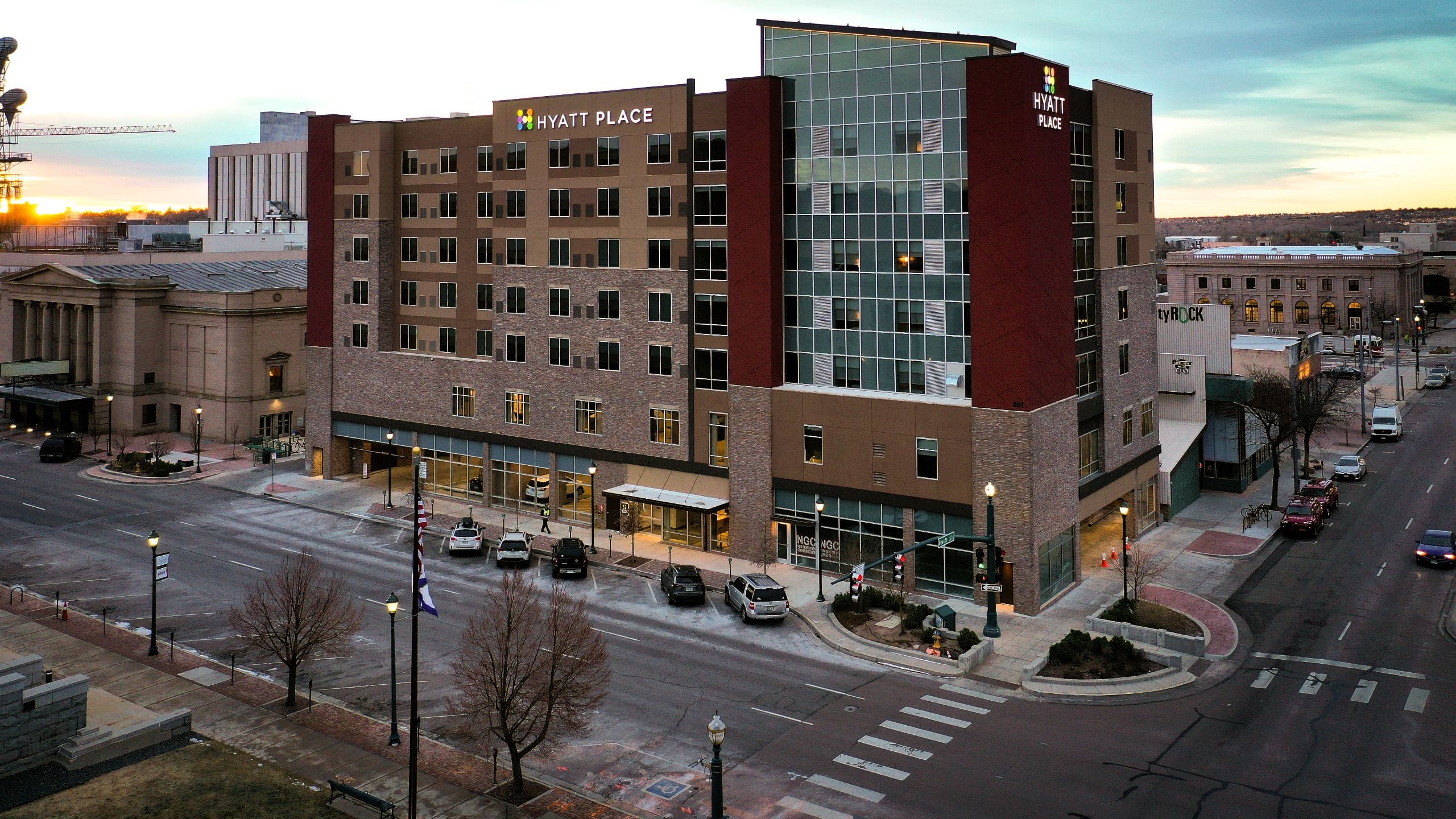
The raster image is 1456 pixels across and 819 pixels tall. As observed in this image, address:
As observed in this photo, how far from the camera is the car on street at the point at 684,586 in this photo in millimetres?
45500

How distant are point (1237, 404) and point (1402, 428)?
3589cm

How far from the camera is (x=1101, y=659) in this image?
37.7 metres

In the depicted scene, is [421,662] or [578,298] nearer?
[421,662]

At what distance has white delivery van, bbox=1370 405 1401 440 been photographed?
8344 cm

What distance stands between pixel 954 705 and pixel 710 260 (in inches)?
1081

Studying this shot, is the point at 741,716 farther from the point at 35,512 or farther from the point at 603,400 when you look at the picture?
the point at 35,512

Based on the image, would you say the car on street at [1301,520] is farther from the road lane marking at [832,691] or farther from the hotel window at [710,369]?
the road lane marking at [832,691]

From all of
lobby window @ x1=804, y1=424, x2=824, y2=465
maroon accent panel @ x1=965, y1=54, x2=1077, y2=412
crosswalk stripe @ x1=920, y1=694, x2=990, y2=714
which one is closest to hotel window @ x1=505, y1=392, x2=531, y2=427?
lobby window @ x1=804, y1=424, x2=824, y2=465

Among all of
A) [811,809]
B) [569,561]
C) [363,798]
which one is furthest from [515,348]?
[811,809]

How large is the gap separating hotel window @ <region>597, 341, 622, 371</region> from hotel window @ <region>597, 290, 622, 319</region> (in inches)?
58.0

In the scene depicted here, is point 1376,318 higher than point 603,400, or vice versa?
point 1376,318

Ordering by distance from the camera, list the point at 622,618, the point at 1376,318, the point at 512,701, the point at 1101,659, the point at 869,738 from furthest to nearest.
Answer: the point at 1376,318
the point at 622,618
the point at 1101,659
the point at 869,738
the point at 512,701

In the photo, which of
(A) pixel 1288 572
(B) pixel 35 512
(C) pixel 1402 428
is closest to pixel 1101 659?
(A) pixel 1288 572

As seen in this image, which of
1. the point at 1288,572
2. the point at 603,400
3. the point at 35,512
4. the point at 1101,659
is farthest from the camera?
the point at 35,512
